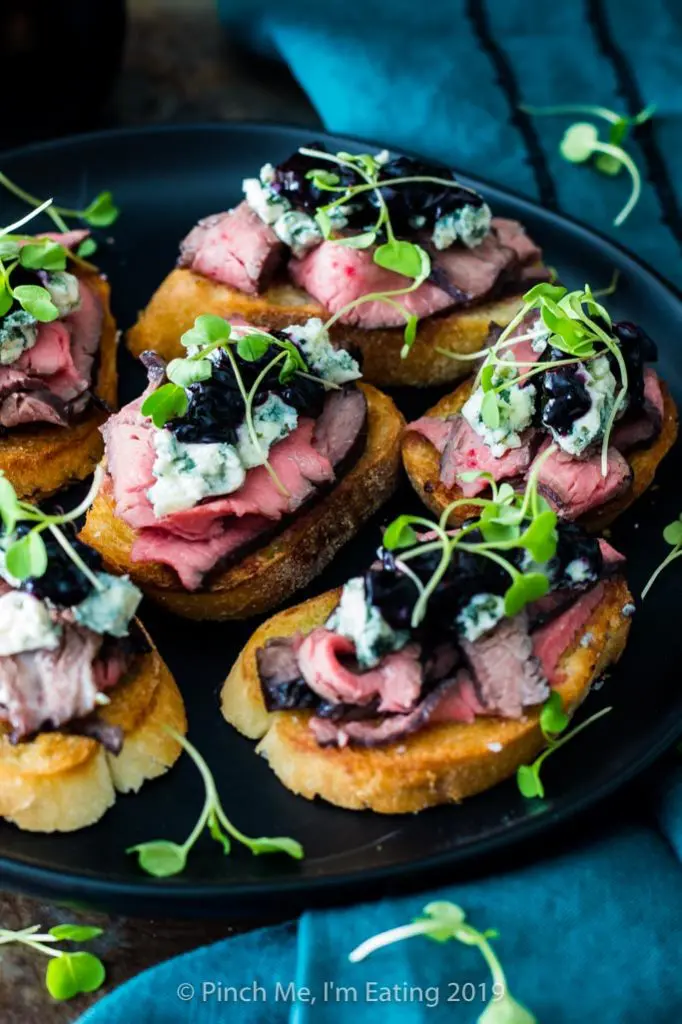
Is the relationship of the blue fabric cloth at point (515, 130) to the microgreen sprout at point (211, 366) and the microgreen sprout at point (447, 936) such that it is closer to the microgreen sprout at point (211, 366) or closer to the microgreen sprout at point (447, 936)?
the microgreen sprout at point (447, 936)

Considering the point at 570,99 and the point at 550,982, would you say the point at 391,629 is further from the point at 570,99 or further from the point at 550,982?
the point at 570,99

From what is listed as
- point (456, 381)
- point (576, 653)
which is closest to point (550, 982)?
point (576, 653)

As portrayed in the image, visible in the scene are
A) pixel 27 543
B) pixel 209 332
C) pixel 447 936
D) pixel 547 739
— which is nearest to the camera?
pixel 447 936

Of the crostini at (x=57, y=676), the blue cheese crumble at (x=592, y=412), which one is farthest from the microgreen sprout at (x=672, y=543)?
the crostini at (x=57, y=676)

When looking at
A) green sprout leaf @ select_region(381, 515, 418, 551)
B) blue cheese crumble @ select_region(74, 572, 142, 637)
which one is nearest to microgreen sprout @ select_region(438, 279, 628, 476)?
green sprout leaf @ select_region(381, 515, 418, 551)

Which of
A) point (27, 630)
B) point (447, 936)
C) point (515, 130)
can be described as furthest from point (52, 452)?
point (515, 130)

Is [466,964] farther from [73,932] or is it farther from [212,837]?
[73,932]

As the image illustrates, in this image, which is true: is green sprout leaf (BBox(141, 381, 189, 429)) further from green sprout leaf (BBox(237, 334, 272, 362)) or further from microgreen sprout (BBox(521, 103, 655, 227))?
microgreen sprout (BBox(521, 103, 655, 227))
